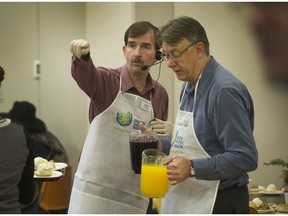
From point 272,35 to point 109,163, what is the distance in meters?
1.51

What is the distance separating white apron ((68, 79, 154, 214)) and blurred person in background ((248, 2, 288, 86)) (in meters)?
1.26

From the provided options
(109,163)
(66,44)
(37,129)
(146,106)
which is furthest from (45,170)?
(66,44)

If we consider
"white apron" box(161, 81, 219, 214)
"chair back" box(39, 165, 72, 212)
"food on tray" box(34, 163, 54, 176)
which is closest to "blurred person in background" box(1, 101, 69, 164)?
"chair back" box(39, 165, 72, 212)

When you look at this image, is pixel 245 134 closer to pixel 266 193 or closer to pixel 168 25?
pixel 168 25

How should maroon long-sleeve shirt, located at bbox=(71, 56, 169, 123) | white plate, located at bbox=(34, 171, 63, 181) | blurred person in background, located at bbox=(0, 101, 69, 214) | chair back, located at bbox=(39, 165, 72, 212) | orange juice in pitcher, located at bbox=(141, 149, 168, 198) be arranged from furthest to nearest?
blurred person in background, located at bbox=(0, 101, 69, 214), chair back, located at bbox=(39, 165, 72, 212), white plate, located at bbox=(34, 171, 63, 181), maroon long-sleeve shirt, located at bbox=(71, 56, 169, 123), orange juice in pitcher, located at bbox=(141, 149, 168, 198)

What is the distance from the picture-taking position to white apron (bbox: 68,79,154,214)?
90.7 inches

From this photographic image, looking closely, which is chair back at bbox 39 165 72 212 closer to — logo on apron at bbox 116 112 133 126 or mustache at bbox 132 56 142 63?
logo on apron at bbox 116 112 133 126

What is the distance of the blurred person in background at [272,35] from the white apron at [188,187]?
4.89ft

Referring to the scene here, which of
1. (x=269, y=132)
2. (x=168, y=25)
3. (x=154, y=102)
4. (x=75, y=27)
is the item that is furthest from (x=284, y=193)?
(x=75, y=27)

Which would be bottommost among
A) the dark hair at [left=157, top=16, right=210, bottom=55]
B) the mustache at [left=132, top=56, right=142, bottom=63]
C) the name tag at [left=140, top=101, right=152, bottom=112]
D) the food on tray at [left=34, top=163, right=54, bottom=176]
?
the food on tray at [left=34, top=163, right=54, bottom=176]

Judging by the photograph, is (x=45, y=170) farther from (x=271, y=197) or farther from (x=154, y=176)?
(x=271, y=197)

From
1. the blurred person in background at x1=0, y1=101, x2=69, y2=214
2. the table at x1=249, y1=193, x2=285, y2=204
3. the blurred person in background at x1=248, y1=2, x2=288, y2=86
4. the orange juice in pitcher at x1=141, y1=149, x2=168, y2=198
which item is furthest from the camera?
the blurred person in background at x1=0, y1=101, x2=69, y2=214

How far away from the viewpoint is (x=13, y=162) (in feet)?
7.34

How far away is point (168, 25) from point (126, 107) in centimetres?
62
